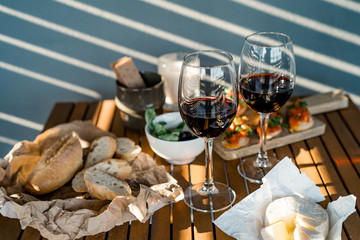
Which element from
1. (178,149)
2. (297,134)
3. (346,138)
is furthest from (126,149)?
(346,138)

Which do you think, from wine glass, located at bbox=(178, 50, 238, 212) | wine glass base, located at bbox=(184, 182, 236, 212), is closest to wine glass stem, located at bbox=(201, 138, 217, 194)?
wine glass base, located at bbox=(184, 182, 236, 212)

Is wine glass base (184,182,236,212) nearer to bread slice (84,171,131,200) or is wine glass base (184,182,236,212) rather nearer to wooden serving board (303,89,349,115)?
bread slice (84,171,131,200)

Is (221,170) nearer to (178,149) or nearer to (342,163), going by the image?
(178,149)

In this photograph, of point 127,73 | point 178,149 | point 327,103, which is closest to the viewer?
point 178,149

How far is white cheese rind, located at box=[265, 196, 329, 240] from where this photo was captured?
85cm

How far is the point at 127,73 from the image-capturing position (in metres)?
1.38

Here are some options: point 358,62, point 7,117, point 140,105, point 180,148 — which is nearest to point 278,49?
point 180,148

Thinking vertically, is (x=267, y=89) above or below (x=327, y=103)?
above

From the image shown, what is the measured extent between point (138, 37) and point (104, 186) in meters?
0.83

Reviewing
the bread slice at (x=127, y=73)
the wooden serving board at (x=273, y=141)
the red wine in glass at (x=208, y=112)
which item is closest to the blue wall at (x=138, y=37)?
the bread slice at (x=127, y=73)

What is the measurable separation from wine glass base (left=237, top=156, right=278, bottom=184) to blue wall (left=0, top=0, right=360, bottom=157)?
0.65 metres

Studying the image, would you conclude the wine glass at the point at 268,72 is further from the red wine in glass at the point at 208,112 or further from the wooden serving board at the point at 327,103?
the wooden serving board at the point at 327,103

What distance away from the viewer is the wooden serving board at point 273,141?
49.3 inches

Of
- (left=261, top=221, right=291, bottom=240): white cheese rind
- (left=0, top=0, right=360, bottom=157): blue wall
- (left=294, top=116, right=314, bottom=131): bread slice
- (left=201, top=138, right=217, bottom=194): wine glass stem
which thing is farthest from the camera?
(left=0, top=0, right=360, bottom=157): blue wall
